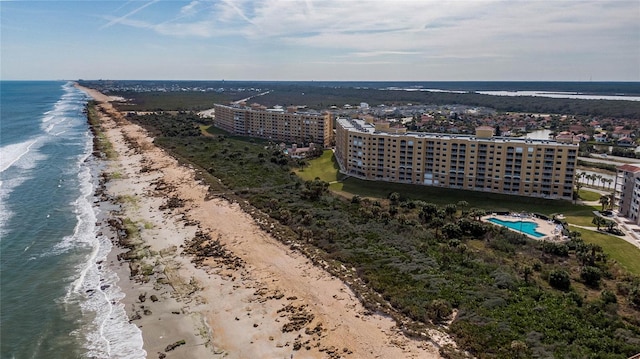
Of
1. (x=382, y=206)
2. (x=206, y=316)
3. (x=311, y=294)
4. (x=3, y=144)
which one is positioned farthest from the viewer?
(x=3, y=144)

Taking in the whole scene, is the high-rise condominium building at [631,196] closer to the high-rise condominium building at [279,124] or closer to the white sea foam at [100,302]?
the white sea foam at [100,302]

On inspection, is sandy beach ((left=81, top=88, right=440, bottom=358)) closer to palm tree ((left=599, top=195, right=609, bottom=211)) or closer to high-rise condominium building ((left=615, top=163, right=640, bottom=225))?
high-rise condominium building ((left=615, top=163, right=640, bottom=225))

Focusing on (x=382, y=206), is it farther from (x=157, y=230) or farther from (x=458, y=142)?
(x=157, y=230)

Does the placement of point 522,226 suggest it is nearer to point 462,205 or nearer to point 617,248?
point 462,205

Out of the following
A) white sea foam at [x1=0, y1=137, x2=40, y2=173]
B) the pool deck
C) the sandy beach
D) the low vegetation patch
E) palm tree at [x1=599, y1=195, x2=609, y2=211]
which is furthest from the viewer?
white sea foam at [x1=0, y1=137, x2=40, y2=173]

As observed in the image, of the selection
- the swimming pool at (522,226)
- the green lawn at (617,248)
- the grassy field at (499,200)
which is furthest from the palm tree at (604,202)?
the swimming pool at (522,226)

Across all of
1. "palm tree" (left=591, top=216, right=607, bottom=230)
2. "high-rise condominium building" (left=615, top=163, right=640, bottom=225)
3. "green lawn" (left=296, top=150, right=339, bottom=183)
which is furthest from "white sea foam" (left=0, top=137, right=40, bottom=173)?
"high-rise condominium building" (left=615, top=163, right=640, bottom=225)

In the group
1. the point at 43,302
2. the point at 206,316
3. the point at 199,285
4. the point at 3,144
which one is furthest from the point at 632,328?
the point at 3,144
